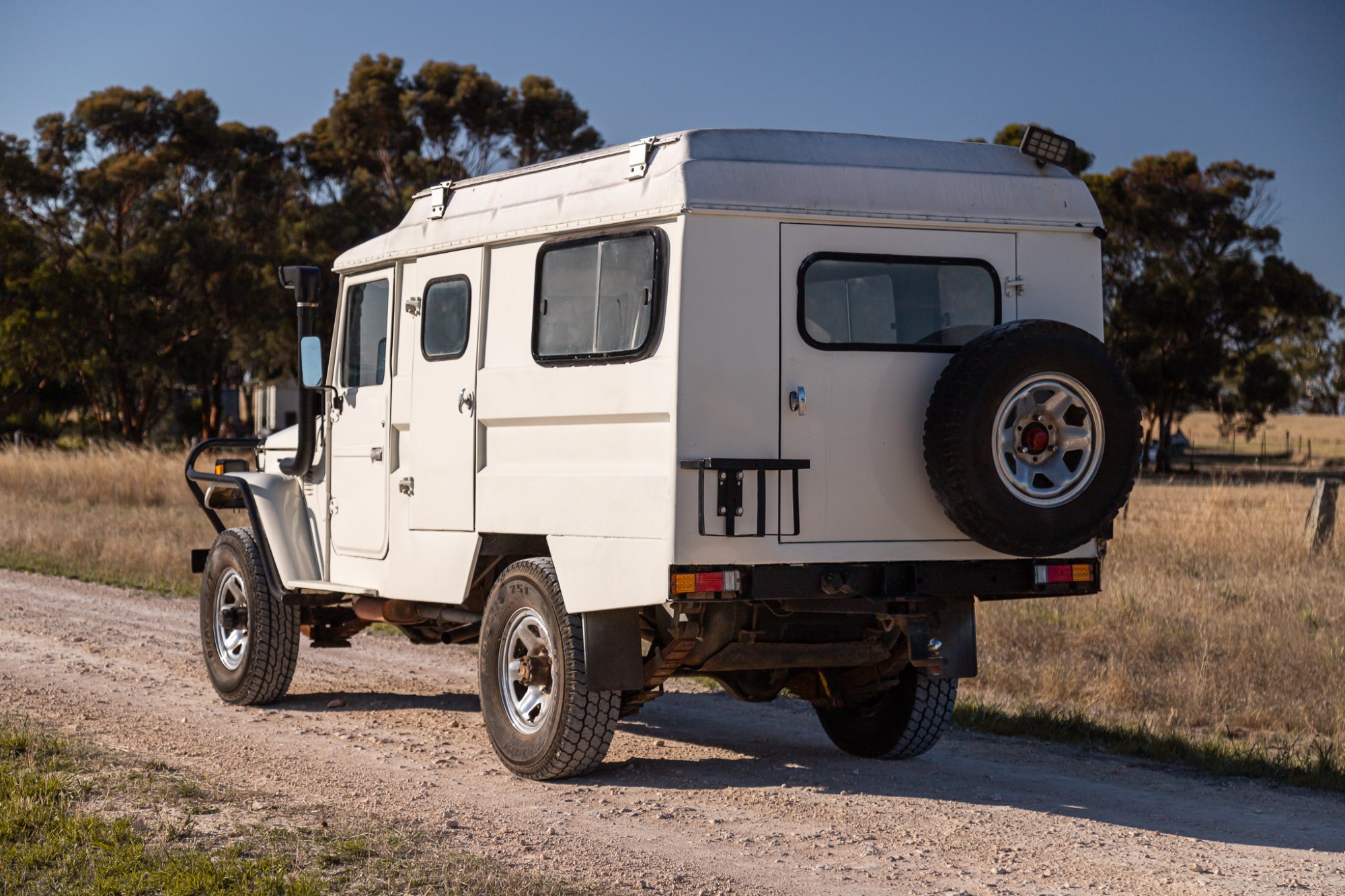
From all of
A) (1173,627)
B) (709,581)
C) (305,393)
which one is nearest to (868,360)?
(709,581)

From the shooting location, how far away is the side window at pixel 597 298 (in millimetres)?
6332

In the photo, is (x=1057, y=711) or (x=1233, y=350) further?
(x=1233, y=350)

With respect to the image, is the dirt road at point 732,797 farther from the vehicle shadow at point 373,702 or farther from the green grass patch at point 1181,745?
the green grass patch at point 1181,745

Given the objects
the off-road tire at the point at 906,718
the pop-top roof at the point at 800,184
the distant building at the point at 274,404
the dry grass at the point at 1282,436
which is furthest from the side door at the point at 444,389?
the dry grass at the point at 1282,436

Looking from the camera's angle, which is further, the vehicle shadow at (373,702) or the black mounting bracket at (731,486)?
the vehicle shadow at (373,702)

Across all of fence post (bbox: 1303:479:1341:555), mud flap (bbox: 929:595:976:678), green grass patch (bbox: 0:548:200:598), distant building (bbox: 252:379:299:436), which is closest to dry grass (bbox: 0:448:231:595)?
green grass patch (bbox: 0:548:200:598)

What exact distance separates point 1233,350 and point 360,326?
4361 cm

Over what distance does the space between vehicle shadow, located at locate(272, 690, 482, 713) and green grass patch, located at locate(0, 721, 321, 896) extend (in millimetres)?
2692

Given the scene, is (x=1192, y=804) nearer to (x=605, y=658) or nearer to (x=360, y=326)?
(x=605, y=658)

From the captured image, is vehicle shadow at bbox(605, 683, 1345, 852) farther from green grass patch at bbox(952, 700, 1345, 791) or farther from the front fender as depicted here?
the front fender

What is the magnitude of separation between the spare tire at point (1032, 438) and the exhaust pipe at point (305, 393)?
3.94 metres

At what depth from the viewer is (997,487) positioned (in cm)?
611

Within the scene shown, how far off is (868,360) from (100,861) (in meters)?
3.67

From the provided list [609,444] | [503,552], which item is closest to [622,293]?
[609,444]
